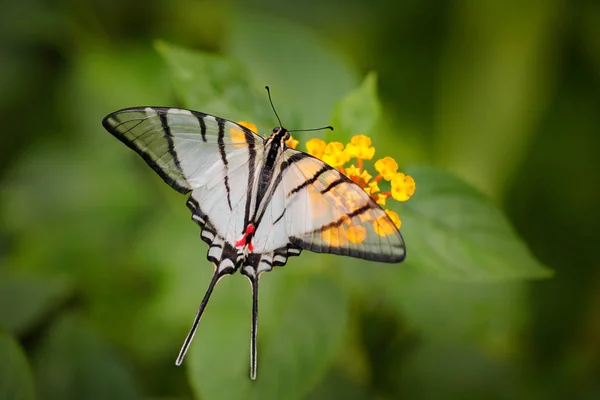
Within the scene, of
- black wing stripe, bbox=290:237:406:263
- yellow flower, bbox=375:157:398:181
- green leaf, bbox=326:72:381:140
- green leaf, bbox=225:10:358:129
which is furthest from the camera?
green leaf, bbox=225:10:358:129

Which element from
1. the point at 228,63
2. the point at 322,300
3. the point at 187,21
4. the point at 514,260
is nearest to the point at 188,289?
the point at 322,300

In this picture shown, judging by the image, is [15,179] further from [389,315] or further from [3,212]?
[389,315]

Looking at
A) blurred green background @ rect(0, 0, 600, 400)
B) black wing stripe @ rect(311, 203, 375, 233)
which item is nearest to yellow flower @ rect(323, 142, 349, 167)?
blurred green background @ rect(0, 0, 600, 400)

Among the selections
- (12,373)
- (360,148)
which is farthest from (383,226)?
(12,373)

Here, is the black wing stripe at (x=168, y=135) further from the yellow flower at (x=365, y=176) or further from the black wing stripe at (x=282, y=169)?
the yellow flower at (x=365, y=176)

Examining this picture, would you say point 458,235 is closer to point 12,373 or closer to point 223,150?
point 223,150

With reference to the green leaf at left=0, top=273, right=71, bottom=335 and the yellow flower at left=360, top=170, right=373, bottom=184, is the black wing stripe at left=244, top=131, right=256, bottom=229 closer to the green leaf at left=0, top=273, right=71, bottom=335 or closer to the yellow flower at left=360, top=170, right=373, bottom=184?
the yellow flower at left=360, top=170, right=373, bottom=184
